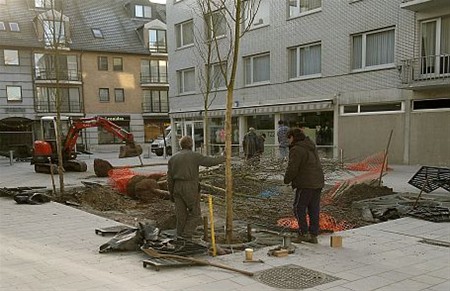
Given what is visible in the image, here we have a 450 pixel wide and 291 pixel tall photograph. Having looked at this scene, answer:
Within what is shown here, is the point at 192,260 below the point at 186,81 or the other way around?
below

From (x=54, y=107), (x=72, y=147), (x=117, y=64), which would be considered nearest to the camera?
(x=72, y=147)

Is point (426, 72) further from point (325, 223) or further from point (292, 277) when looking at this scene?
point (292, 277)

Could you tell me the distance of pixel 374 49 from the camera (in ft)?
59.7

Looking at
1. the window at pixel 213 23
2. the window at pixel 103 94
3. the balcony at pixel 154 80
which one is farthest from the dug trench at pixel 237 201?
the balcony at pixel 154 80

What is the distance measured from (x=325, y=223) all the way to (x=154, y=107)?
121 feet

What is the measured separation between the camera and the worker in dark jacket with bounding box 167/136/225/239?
6.52 m

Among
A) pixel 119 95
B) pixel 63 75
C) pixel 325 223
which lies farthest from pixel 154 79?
pixel 325 223

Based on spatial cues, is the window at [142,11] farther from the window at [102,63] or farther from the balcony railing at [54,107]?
the balcony railing at [54,107]

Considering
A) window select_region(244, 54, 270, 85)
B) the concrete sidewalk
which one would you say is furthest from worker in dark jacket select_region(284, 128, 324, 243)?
window select_region(244, 54, 270, 85)

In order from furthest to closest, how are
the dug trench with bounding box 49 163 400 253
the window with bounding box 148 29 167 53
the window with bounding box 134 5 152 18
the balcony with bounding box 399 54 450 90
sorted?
the window with bounding box 134 5 152 18, the window with bounding box 148 29 167 53, the balcony with bounding box 399 54 450 90, the dug trench with bounding box 49 163 400 253

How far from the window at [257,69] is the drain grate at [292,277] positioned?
61.6ft

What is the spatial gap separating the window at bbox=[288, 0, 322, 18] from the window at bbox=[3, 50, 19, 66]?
A: 82.0 feet

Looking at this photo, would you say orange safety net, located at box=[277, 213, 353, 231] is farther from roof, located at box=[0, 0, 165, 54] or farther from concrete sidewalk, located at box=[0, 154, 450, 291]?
roof, located at box=[0, 0, 165, 54]

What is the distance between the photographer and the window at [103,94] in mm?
40156
